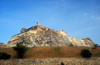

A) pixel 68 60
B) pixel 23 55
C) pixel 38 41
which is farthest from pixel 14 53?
pixel 38 41

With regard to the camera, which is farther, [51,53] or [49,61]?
[51,53]

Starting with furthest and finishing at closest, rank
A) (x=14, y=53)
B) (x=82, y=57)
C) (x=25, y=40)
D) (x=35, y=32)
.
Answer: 1. (x=35, y=32)
2. (x=25, y=40)
3. (x=14, y=53)
4. (x=82, y=57)

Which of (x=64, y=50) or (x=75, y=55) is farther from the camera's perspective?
(x=64, y=50)

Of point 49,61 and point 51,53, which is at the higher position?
point 51,53

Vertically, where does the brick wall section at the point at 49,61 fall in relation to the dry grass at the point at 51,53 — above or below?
below

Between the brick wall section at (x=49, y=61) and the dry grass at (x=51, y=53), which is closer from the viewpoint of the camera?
the brick wall section at (x=49, y=61)

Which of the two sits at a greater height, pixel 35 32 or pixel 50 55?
pixel 35 32

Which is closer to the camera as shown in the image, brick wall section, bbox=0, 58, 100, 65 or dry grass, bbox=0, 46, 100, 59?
brick wall section, bbox=0, 58, 100, 65

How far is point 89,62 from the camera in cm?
2869

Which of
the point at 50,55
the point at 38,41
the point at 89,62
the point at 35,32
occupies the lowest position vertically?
the point at 89,62

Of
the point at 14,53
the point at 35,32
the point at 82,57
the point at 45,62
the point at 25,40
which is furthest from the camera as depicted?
the point at 35,32

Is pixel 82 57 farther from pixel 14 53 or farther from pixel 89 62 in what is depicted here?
pixel 14 53

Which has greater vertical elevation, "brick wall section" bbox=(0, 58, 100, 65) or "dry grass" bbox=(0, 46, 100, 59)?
"dry grass" bbox=(0, 46, 100, 59)

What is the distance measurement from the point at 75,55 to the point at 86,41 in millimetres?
40015
